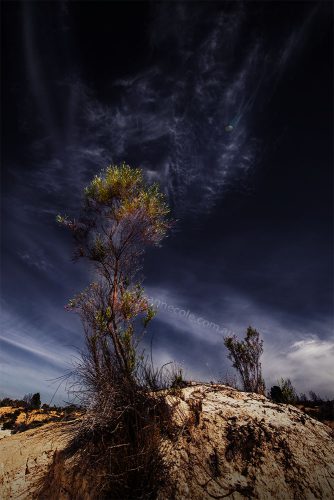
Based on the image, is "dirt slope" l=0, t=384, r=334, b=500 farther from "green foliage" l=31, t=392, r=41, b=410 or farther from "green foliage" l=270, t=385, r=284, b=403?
"green foliage" l=31, t=392, r=41, b=410

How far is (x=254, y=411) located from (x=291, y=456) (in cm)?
107

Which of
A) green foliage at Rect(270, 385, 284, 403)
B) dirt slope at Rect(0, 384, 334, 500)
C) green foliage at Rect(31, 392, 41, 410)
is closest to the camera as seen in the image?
dirt slope at Rect(0, 384, 334, 500)

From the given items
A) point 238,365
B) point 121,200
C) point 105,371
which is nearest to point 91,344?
point 105,371

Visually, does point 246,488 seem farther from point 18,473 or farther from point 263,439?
point 18,473

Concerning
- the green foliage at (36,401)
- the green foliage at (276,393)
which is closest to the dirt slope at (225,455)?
A: the green foliage at (276,393)

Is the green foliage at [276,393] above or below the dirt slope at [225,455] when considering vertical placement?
above

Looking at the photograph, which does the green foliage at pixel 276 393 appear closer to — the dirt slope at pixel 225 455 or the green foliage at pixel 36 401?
the dirt slope at pixel 225 455

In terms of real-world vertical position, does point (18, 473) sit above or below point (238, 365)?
below

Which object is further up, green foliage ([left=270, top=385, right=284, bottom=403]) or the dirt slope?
green foliage ([left=270, top=385, right=284, bottom=403])

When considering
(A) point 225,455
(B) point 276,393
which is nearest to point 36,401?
(B) point 276,393

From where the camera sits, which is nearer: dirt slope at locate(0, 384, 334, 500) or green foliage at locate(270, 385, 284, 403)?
dirt slope at locate(0, 384, 334, 500)

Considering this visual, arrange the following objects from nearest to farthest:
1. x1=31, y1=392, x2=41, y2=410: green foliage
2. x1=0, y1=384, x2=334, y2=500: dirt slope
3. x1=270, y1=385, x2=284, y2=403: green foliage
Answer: x1=0, y1=384, x2=334, y2=500: dirt slope, x1=270, y1=385, x2=284, y2=403: green foliage, x1=31, y1=392, x2=41, y2=410: green foliage

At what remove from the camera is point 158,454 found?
Result: 455 centimetres

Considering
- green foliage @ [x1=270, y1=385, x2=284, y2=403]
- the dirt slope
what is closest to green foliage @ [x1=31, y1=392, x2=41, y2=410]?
the dirt slope
